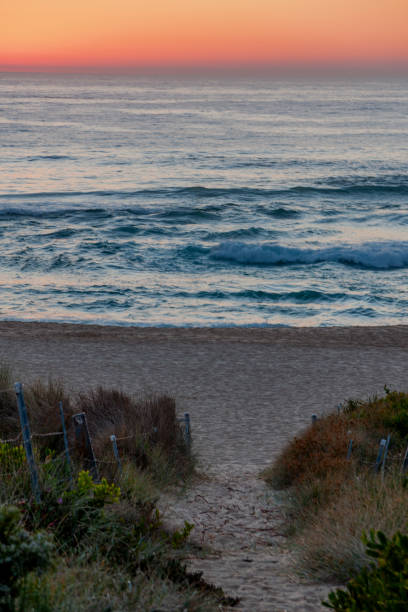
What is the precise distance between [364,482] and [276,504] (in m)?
1.23

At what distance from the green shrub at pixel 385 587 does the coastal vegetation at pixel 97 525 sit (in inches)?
43.2

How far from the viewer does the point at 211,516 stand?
7.00 metres

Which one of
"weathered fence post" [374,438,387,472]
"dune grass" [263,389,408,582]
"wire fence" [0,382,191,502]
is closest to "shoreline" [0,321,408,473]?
"dune grass" [263,389,408,582]

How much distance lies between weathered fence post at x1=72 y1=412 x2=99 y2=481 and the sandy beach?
0.88 m

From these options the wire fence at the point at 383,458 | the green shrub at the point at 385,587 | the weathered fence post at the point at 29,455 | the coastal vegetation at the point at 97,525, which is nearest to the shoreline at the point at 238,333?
the coastal vegetation at the point at 97,525

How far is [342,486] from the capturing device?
653 centimetres

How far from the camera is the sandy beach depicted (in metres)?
5.94

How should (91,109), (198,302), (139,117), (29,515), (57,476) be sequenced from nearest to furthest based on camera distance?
(29,515)
(57,476)
(198,302)
(139,117)
(91,109)

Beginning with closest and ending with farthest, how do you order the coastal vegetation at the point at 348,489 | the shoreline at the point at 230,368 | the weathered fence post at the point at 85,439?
the coastal vegetation at the point at 348,489
the weathered fence post at the point at 85,439
the shoreline at the point at 230,368

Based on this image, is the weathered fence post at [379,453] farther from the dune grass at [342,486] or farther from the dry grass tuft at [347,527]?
the dry grass tuft at [347,527]

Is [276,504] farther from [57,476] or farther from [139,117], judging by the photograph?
[139,117]

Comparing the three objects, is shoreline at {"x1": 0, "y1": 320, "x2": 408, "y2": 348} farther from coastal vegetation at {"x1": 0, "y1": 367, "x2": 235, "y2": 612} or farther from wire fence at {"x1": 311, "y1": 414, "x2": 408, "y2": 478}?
wire fence at {"x1": 311, "y1": 414, "x2": 408, "y2": 478}

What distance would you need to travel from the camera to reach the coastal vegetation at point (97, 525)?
3.62 metres

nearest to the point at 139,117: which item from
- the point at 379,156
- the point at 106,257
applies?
the point at 379,156
